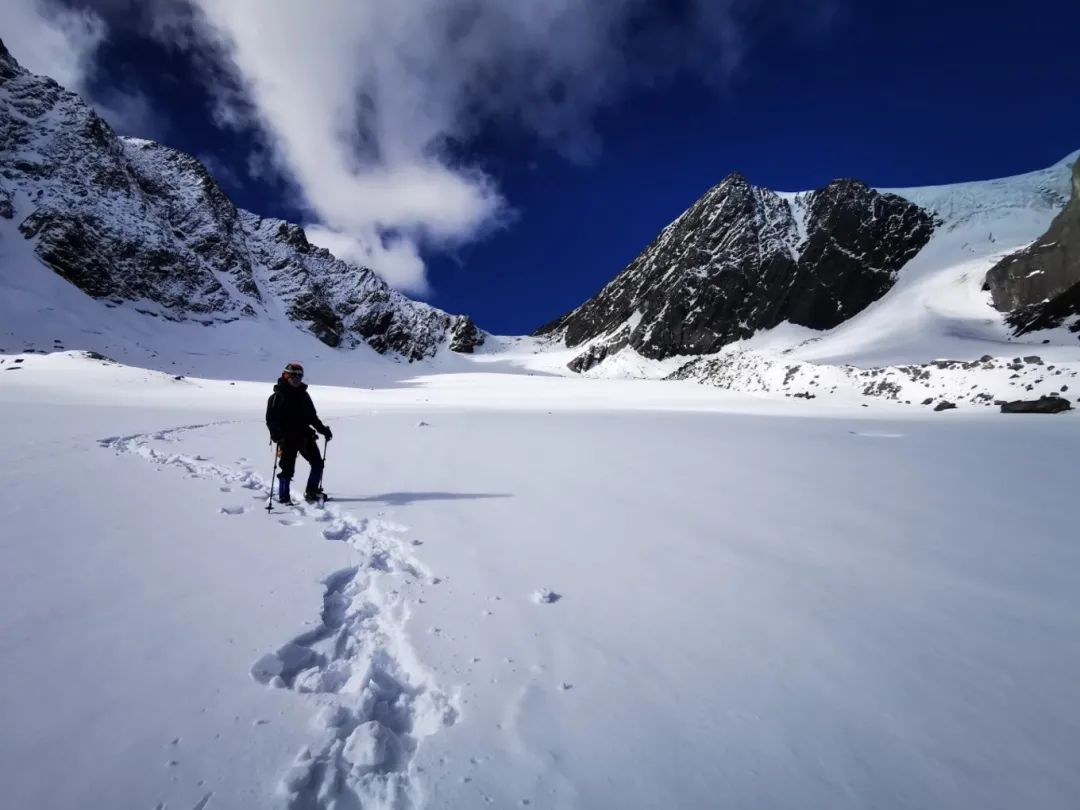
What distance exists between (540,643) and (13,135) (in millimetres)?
114380

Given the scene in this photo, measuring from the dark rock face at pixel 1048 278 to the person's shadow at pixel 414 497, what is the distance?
48.8 m

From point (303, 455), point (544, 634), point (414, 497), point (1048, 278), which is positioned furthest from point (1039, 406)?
point (1048, 278)

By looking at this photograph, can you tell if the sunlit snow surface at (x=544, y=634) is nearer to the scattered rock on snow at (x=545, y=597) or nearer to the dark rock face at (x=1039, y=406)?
the scattered rock on snow at (x=545, y=597)

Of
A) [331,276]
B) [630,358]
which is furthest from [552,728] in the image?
[331,276]

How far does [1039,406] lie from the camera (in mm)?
15133

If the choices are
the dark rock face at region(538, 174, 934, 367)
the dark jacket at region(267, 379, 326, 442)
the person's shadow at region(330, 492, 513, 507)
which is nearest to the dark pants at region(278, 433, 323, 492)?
the dark jacket at region(267, 379, 326, 442)

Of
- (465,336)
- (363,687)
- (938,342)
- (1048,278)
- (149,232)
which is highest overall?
(149,232)

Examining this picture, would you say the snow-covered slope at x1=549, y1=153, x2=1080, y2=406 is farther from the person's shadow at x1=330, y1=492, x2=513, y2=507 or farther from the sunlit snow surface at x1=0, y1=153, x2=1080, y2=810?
the person's shadow at x1=330, y1=492, x2=513, y2=507

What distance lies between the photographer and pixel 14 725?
233 cm

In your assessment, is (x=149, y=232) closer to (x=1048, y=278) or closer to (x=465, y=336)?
(x=465, y=336)

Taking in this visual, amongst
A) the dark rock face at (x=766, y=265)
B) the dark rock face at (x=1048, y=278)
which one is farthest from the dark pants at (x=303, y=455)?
the dark rock face at (x=766, y=265)

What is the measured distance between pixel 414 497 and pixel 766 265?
91.4m

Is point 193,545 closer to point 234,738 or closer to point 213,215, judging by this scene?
point 234,738

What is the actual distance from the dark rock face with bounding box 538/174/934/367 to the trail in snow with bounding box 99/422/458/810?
278ft
